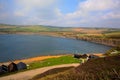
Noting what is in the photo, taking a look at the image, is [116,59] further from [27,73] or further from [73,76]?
[27,73]

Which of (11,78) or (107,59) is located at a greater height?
(107,59)

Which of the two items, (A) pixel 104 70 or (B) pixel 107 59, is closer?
(A) pixel 104 70

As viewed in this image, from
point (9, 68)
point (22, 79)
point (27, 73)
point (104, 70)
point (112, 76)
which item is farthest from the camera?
point (9, 68)

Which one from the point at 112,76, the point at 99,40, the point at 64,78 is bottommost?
the point at 99,40

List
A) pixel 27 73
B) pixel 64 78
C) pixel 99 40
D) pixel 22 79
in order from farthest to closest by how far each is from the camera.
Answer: pixel 99 40 < pixel 27 73 < pixel 22 79 < pixel 64 78

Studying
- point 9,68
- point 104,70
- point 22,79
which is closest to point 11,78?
point 22,79

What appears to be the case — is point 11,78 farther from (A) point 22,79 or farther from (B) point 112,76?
(B) point 112,76

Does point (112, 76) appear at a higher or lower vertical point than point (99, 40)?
higher

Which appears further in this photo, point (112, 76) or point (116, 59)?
point (116, 59)

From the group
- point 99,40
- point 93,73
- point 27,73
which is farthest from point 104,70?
point 99,40

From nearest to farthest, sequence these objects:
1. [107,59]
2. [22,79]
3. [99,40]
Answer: [107,59]
[22,79]
[99,40]
